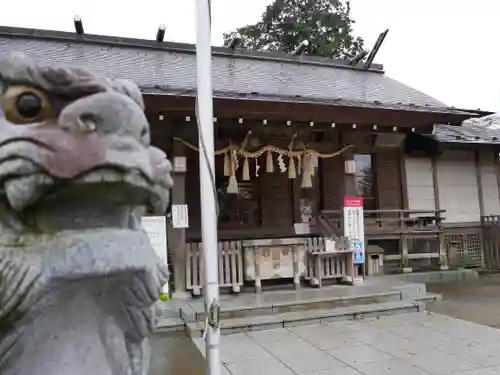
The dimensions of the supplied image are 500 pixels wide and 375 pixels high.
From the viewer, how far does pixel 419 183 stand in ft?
37.0

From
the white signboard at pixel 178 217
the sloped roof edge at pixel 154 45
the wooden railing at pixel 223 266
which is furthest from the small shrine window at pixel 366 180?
the white signboard at pixel 178 217

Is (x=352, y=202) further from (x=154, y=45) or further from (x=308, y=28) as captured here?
(x=308, y=28)

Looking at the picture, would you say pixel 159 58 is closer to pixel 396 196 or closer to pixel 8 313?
pixel 396 196

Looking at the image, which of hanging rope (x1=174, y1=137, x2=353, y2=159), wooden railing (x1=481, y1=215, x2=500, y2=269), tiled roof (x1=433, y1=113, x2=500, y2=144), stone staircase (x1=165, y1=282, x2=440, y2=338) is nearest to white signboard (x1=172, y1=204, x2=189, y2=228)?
stone staircase (x1=165, y1=282, x2=440, y2=338)

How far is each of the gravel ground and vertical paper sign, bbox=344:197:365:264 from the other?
57.8 inches

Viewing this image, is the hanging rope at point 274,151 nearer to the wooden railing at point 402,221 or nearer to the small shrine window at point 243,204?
the small shrine window at point 243,204

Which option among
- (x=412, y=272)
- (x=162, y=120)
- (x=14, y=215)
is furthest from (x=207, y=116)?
(x=412, y=272)

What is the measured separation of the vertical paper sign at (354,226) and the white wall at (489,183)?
18.0ft

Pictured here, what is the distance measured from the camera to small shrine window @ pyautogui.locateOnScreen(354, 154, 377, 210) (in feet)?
36.0

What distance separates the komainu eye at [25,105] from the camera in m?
0.95

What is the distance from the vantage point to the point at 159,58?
11.2 metres

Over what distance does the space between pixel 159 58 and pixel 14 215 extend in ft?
35.6

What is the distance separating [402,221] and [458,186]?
2.58m

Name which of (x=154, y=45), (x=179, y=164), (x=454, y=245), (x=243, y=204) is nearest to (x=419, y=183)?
(x=454, y=245)
